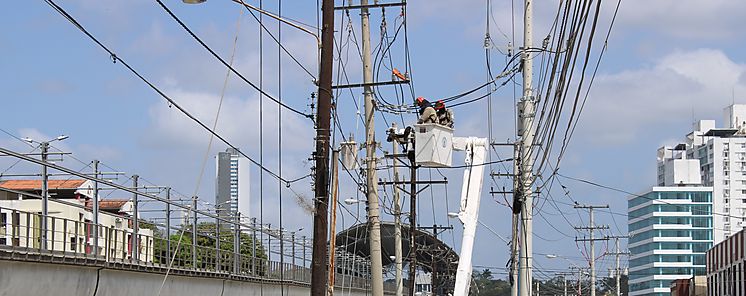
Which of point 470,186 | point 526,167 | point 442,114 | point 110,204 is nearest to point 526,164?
point 526,167

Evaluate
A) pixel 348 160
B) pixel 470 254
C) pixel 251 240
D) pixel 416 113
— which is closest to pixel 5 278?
pixel 348 160

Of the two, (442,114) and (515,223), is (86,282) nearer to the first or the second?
(442,114)

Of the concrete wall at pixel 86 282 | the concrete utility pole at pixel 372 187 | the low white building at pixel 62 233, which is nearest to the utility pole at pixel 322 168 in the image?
the concrete wall at pixel 86 282

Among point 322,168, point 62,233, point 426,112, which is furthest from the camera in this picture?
point 426,112

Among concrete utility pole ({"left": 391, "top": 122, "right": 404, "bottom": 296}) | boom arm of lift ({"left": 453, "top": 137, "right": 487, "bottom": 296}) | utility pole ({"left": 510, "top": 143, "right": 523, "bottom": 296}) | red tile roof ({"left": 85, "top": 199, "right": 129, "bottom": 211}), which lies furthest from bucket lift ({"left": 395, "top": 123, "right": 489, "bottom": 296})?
red tile roof ({"left": 85, "top": 199, "right": 129, "bottom": 211})

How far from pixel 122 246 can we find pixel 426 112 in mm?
8972

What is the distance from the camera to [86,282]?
19.7 metres

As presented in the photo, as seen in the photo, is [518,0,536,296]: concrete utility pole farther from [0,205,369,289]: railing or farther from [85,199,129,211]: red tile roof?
[85,199,129,211]: red tile roof

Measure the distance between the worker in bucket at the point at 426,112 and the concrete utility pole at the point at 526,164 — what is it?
147 inches

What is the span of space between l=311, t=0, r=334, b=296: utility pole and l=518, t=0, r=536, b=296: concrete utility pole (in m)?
11.3

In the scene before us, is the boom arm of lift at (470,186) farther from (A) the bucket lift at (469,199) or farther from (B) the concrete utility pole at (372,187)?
(B) the concrete utility pole at (372,187)

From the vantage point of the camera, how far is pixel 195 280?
2734 cm

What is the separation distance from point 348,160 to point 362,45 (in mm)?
3013

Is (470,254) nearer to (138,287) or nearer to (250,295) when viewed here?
(250,295)
